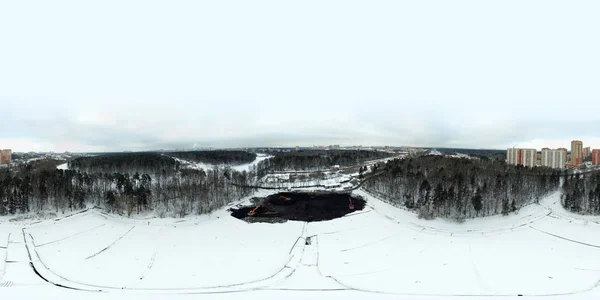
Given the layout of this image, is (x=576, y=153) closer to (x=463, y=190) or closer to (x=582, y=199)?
(x=582, y=199)

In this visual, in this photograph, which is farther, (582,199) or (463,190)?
(463,190)

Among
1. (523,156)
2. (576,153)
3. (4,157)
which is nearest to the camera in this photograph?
(576,153)

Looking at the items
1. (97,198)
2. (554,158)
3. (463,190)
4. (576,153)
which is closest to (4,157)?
(97,198)

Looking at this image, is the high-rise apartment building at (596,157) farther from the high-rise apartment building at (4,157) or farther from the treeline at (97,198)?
the high-rise apartment building at (4,157)

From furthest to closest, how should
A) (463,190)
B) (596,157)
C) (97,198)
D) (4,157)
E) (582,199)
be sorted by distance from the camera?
(4,157)
(596,157)
(97,198)
(463,190)
(582,199)

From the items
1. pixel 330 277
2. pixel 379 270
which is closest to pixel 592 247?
pixel 379 270
